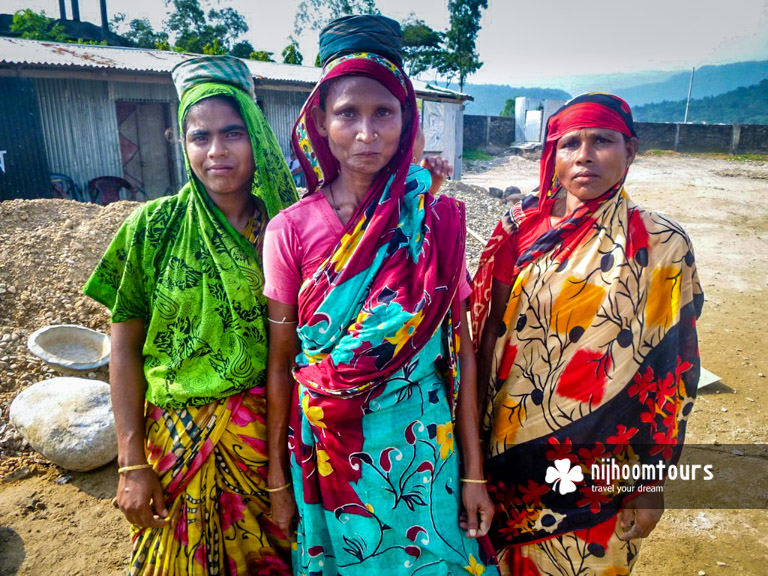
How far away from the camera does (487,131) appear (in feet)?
94.4

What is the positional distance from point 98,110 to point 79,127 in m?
0.47

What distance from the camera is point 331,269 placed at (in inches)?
56.9

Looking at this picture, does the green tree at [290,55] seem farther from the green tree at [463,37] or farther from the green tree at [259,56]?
the green tree at [463,37]

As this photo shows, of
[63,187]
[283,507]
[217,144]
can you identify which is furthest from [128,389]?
[63,187]

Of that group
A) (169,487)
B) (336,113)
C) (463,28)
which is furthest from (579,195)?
(463,28)

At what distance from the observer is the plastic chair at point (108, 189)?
996cm

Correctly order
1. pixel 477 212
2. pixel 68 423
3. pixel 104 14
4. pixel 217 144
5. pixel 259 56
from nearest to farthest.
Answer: pixel 217 144, pixel 68 423, pixel 477 212, pixel 259 56, pixel 104 14

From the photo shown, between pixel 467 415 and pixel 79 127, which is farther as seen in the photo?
pixel 79 127

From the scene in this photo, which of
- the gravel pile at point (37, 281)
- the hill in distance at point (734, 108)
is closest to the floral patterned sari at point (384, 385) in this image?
the gravel pile at point (37, 281)

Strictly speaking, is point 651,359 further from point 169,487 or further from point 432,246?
point 169,487

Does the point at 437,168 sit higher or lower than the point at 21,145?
lower

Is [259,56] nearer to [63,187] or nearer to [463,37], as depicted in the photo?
[63,187]

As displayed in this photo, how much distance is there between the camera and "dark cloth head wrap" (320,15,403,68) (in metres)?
1.50

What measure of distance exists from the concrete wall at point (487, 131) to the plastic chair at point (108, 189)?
A: 2046cm
